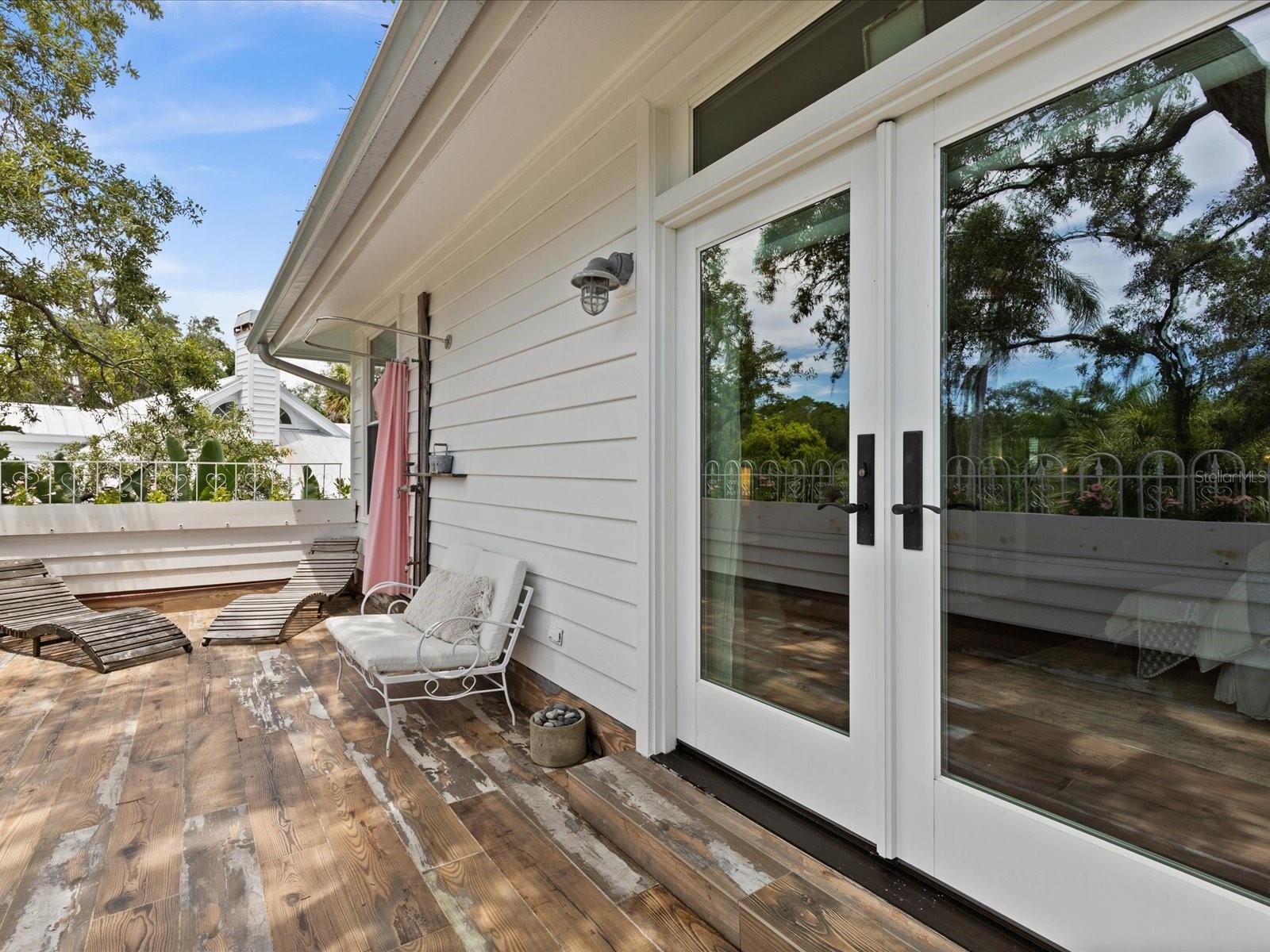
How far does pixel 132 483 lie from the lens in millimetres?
6559

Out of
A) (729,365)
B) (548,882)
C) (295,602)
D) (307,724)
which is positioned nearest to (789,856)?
(548,882)

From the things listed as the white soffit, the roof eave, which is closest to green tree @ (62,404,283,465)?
the white soffit

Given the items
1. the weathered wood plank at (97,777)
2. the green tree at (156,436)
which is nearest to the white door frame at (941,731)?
the weathered wood plank at (97,777)

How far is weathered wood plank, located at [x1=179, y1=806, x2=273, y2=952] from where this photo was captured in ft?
5.89

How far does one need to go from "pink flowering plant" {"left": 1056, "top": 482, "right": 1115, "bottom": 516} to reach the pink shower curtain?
4779mm

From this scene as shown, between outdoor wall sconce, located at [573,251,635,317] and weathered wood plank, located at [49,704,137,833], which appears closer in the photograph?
weathered wood plank, located at [49,704,137,833]

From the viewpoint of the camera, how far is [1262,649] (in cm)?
123

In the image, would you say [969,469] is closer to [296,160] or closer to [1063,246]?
[1063,246]

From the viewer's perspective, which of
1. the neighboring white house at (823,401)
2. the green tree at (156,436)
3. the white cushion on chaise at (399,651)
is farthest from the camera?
the green tree at (156,436)

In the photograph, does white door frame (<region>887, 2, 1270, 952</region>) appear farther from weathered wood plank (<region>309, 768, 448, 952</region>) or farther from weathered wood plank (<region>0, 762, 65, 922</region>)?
weathered wood plank (<region>0, 762, 65, 922</region>)

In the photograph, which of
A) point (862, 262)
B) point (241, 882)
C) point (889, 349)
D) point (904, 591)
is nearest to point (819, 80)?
point (862, 262)

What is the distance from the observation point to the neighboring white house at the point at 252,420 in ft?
30.5

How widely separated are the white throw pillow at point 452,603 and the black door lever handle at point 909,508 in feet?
7.86

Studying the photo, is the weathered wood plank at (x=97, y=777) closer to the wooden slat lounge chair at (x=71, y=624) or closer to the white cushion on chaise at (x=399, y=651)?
the white cushion on chaise at (x=399, y=651)
